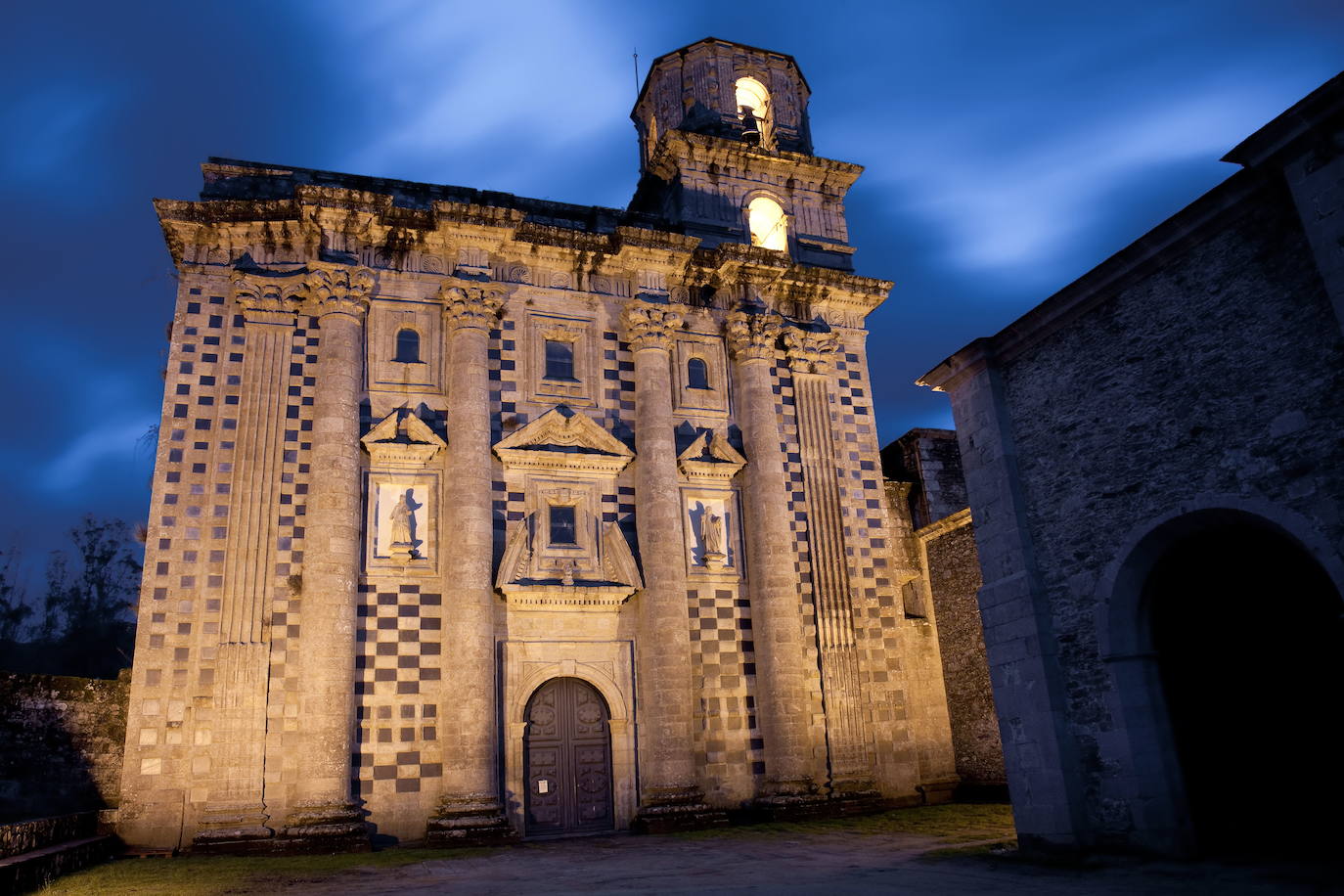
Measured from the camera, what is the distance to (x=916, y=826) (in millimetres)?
16562

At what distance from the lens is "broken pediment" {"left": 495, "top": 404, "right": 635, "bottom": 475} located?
19.3 metres

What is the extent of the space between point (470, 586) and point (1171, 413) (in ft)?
40.2

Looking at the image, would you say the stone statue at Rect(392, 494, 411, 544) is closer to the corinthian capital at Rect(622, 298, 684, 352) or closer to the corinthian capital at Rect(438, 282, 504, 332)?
the corinthian capital at Rect(438, 282, 504, 332)

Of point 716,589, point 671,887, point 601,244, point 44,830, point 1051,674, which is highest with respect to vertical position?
point 601,244

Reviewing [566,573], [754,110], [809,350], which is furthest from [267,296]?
[754,110]

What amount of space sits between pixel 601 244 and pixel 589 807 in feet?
39.5

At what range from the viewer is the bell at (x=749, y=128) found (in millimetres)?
25016

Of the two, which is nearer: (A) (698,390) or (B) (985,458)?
(B) (985,458)

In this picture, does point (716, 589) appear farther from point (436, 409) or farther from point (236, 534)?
point (236, 534)

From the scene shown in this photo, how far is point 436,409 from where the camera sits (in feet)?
63.5

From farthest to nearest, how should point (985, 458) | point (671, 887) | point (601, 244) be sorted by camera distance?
point (601, 244) < point (985, 458) < point (671, 887)

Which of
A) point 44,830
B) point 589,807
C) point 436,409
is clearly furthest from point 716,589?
point 44,830

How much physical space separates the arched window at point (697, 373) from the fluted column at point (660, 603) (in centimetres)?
69

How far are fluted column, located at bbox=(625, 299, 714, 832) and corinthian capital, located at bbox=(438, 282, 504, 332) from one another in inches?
122
